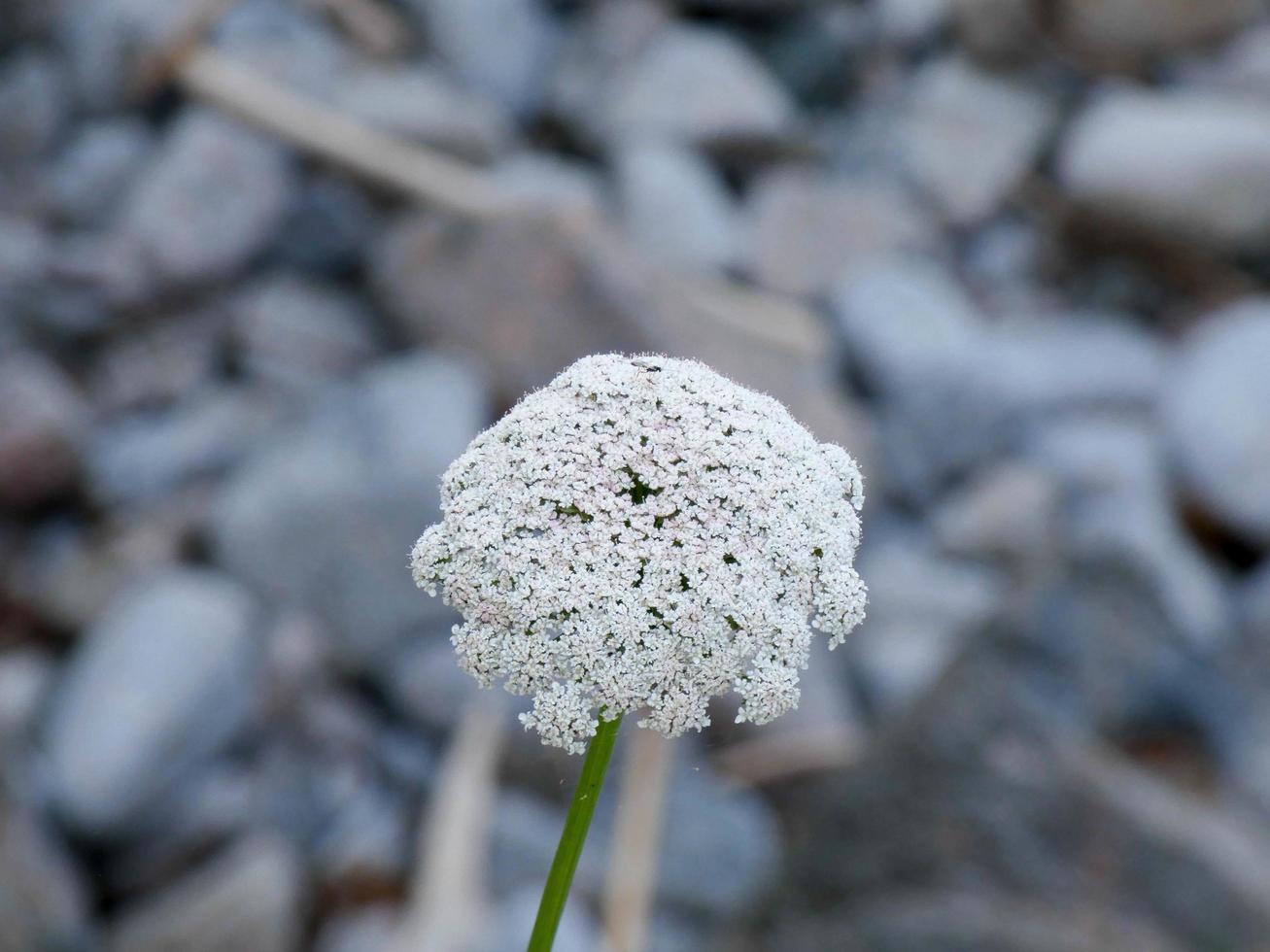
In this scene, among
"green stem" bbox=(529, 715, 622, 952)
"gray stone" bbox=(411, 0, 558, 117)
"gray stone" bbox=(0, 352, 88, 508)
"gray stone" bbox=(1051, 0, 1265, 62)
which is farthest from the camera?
"gray stone" bbox=(1051, 0, 1265, 62)

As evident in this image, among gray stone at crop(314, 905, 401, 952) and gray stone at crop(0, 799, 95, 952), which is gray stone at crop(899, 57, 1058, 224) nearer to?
gray stone at crop(314, 905, 401, 952)

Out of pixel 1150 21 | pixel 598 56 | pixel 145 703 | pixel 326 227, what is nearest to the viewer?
pixel 145 703

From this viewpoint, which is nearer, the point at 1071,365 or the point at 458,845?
the point at 458,845

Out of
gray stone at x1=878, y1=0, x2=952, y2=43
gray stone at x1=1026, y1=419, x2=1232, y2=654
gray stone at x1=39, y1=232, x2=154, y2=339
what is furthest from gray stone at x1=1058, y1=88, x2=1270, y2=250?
gray stone at x1=39, y1=232, x2=154, y2=339

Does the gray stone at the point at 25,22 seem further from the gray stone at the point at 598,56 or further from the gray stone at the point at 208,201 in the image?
the gray stone at the point at 598,56

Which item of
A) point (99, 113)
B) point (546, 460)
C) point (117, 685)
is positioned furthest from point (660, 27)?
point (546, 460)

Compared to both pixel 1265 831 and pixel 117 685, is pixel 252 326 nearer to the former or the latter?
pixel 117 685

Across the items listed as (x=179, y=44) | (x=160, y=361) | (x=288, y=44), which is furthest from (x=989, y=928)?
(x=288, y=44)

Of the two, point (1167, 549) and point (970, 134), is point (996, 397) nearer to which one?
point (1167, 549)
